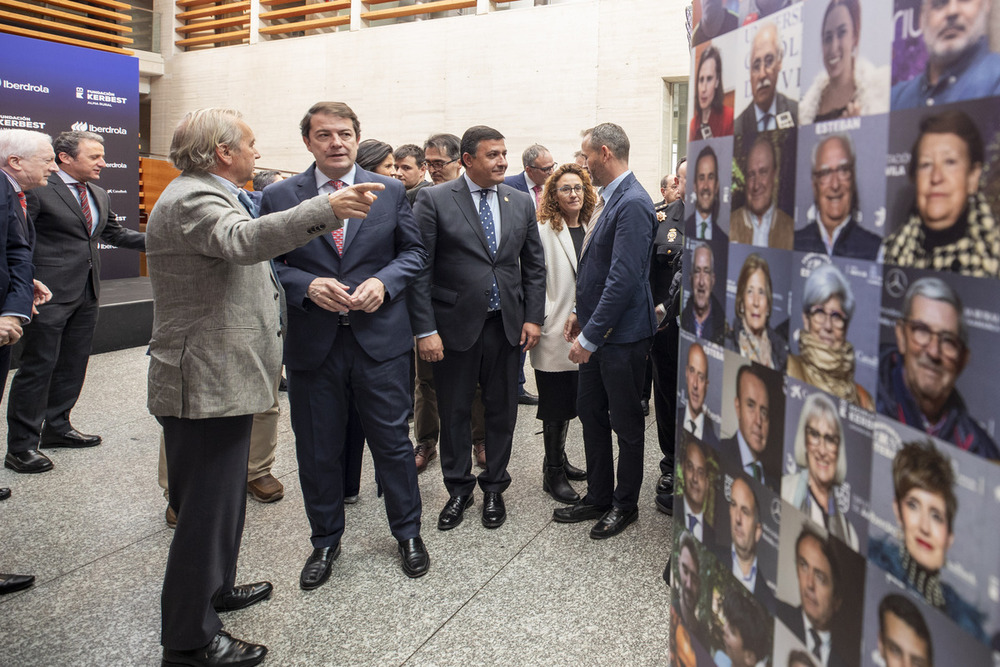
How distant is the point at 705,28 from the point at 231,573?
78.2 inches

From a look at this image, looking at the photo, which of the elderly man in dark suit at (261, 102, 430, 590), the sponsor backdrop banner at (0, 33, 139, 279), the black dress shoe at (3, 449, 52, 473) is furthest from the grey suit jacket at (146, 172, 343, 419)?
the sponsor backdrop banner at (0, 33, 139, 279)

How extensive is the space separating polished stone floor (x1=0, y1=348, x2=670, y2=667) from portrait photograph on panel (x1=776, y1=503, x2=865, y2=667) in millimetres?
1085

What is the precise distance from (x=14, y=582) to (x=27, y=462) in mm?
1309

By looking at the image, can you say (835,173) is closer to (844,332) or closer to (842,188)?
(842,188)

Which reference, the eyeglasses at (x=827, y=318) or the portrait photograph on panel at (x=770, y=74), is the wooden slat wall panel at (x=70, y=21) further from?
the eyeglasses at (x=827, y=318)

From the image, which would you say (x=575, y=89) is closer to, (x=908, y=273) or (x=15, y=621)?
(x=15, y=621)

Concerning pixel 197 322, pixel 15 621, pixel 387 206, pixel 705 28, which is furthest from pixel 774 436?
pixel 15 621

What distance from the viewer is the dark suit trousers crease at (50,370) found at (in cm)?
352

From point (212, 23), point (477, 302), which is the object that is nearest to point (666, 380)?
point (477, 302)

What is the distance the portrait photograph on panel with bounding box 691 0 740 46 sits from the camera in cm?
114

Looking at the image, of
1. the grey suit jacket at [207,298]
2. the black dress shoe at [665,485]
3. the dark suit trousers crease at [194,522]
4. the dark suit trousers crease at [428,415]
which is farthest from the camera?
the dark suit trousers crease at [428,415]

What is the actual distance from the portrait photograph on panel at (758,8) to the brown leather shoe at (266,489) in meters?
2.71

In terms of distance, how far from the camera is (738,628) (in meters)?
1.17

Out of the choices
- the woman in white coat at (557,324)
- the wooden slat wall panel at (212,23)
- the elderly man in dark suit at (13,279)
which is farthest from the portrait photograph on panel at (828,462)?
the wooden slat wall panel at (212,23)
